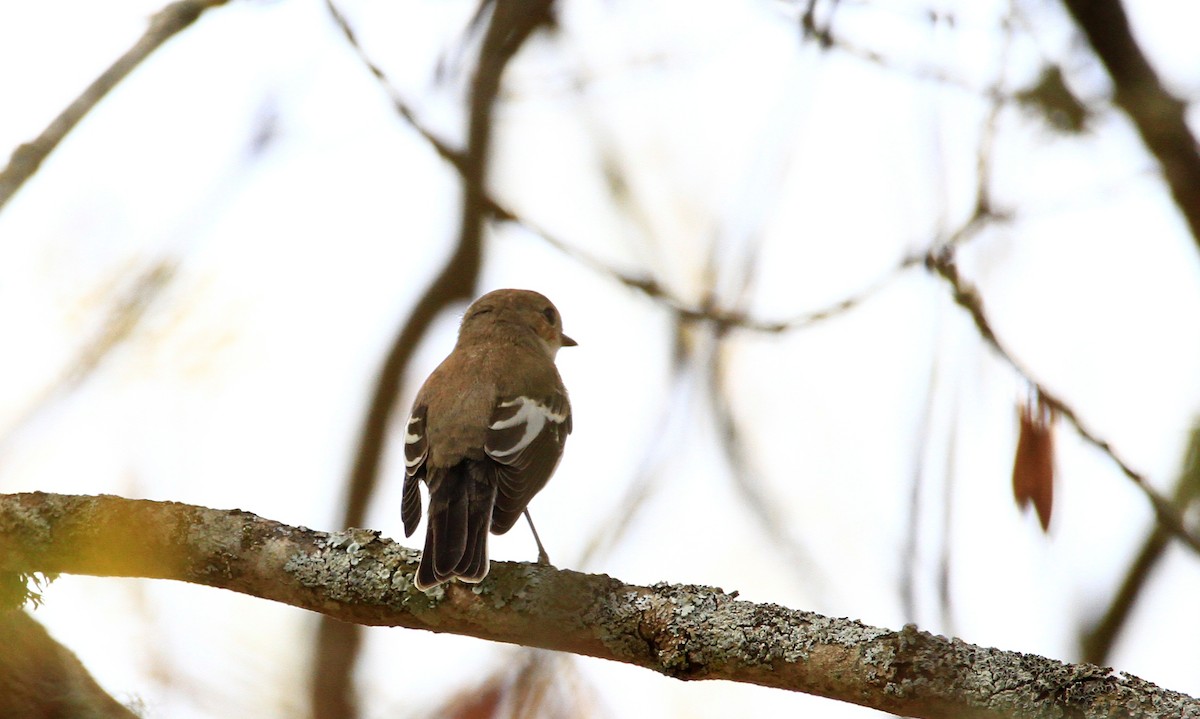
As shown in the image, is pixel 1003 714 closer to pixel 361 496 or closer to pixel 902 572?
pixel 902 572

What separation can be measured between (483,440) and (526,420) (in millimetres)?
263

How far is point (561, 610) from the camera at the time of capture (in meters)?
3.29

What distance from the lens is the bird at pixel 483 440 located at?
169 inches

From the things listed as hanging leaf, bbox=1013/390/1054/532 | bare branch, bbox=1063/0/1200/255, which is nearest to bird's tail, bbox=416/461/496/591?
hanging leaf, bbox=1013/390/1054/532

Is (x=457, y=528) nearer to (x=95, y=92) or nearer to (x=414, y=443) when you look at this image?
(x=414, y=443)

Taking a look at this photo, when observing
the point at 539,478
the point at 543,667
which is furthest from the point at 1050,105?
the point at 543,667

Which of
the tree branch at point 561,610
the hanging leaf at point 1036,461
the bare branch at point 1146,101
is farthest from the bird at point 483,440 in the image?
the bare branch at point 1146,101

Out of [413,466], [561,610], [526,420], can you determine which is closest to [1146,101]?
[561,610]

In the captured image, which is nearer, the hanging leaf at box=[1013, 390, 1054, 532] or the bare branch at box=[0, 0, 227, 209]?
the hanging leaf at box=[1013, 390, 1054, 532]

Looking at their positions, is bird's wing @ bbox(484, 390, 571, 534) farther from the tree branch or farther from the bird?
the tree branch

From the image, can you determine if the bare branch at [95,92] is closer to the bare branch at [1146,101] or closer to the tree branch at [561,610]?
the tree branch at [561,610]

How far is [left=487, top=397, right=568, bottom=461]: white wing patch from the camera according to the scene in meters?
4.52

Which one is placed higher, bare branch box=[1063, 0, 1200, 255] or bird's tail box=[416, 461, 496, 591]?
bare branch box=[1063, 0, 1200, 255]

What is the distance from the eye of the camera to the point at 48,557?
3420 millimetres
